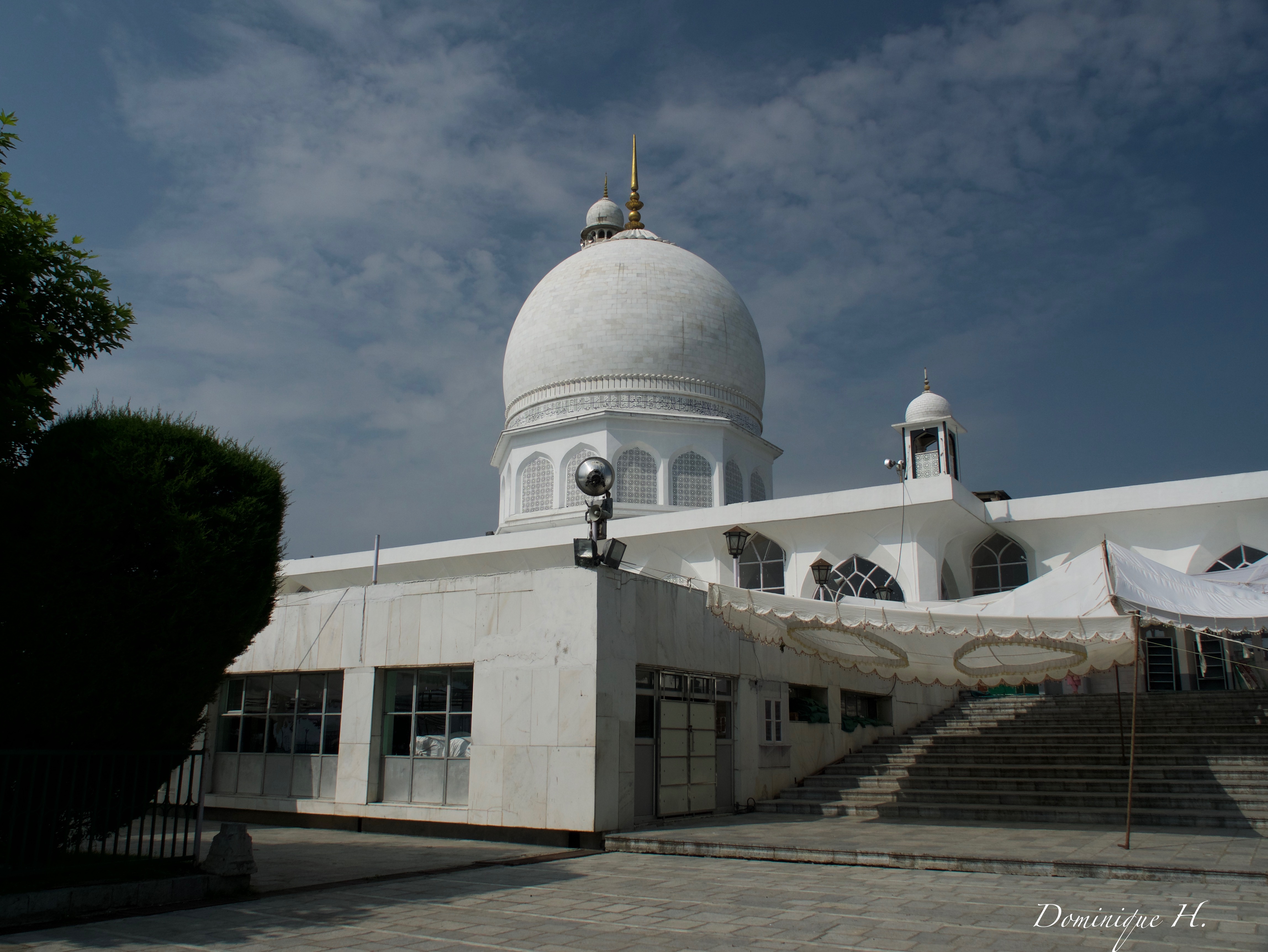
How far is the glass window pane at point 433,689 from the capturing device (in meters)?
13.1

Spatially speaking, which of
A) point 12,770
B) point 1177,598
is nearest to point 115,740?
point 12,770

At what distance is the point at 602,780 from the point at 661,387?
21.9 metres

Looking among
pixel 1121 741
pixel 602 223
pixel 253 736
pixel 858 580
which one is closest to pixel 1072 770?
pixel 1121 741

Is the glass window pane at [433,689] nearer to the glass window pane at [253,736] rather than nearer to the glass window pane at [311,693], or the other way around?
the glass window pane at [311,693]

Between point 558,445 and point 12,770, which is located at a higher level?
point 558,445

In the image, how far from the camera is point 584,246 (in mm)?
38750

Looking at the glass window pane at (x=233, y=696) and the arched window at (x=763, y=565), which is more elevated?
the arched window at (x=763, y=565)

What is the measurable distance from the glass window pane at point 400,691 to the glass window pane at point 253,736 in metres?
2.69

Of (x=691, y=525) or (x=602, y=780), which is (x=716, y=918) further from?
(x=691, y=525)

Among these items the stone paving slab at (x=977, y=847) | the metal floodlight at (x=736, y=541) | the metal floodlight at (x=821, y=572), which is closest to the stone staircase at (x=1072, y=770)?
the stone paving slab at (x=977, y=847)

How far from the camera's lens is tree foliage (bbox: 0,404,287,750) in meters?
7.76

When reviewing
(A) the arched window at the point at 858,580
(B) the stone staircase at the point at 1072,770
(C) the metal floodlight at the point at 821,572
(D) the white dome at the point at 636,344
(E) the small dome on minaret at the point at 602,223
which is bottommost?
(B) the stone staircase at the point at 1072,770

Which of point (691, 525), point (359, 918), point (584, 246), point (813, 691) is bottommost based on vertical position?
point (359, 918)

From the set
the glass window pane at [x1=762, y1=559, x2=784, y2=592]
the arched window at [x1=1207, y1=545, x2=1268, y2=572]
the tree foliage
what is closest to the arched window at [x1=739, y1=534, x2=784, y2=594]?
the glass window pane at [x1=762, y1=559, x2=784, y2=592]
